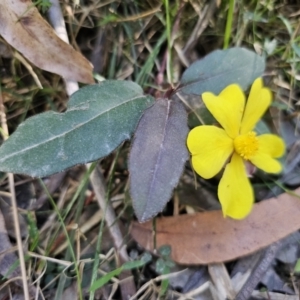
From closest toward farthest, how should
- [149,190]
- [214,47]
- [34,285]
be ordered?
[149,190], [34,285], [214,47]

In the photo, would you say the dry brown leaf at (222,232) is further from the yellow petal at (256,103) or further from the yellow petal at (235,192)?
the yellow petal at (256,103)

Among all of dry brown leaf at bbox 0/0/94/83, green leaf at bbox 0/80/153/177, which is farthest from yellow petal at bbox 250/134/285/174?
dry brown leaf at bbox 0/0/94/83

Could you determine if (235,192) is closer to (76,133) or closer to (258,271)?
(258,271)

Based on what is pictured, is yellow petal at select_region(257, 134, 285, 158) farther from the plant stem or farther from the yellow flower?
the plant stem

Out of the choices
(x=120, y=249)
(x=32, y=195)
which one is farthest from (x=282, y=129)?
(x=32, y=195)

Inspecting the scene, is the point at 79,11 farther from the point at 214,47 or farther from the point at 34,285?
the point at 34,285

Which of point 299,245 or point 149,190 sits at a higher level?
point 149,190

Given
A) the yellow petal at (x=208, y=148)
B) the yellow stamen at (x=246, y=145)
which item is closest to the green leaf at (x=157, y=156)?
the yellow petal at (x=208, y=148)

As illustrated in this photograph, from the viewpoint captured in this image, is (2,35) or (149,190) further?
(2,35)
